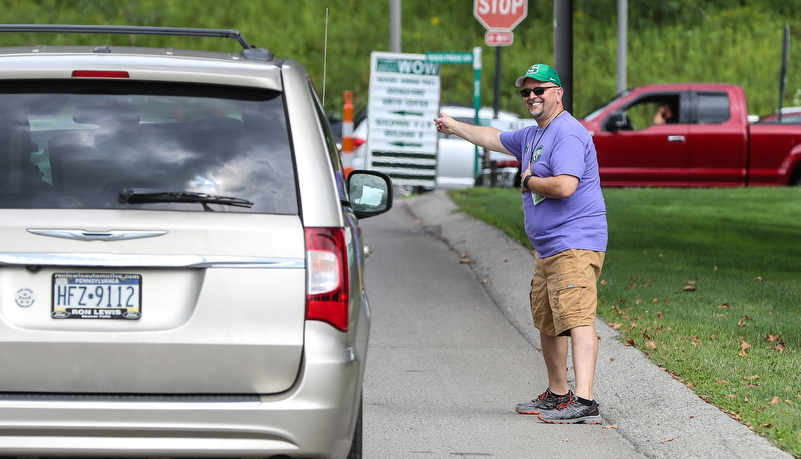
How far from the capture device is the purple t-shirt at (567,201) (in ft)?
18.3

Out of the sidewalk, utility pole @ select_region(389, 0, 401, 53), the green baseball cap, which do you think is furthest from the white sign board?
the green baseball cap

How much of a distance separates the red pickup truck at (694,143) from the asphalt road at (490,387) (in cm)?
762

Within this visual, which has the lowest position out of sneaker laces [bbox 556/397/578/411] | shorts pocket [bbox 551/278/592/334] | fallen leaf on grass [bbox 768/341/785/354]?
sneaker laces [bbox 556/397/578/411]

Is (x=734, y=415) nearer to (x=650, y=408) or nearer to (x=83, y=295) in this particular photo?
(x=650, y=408)

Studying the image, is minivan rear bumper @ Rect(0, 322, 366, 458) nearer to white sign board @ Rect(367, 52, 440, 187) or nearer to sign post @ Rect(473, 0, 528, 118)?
sign post @ Rect(473, 0, 528, 118)

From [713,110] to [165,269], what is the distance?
614 inches

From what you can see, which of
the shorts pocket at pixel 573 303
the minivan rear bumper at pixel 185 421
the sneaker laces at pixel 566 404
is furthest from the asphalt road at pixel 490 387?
the minivan rear bumper at pixel 185 421

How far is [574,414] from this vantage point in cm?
570

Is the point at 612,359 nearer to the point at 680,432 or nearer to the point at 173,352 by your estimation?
the point at 680,432

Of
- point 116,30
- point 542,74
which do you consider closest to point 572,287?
point 542,74

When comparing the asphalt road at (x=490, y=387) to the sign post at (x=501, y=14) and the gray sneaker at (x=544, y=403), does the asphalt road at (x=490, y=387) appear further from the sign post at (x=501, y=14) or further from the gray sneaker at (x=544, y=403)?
the sign post at (x=501, y=14)

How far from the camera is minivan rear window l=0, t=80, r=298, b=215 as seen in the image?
350 cm

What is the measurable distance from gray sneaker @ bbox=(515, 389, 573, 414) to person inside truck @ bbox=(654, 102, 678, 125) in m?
12.7

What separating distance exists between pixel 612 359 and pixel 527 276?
2812 mm
